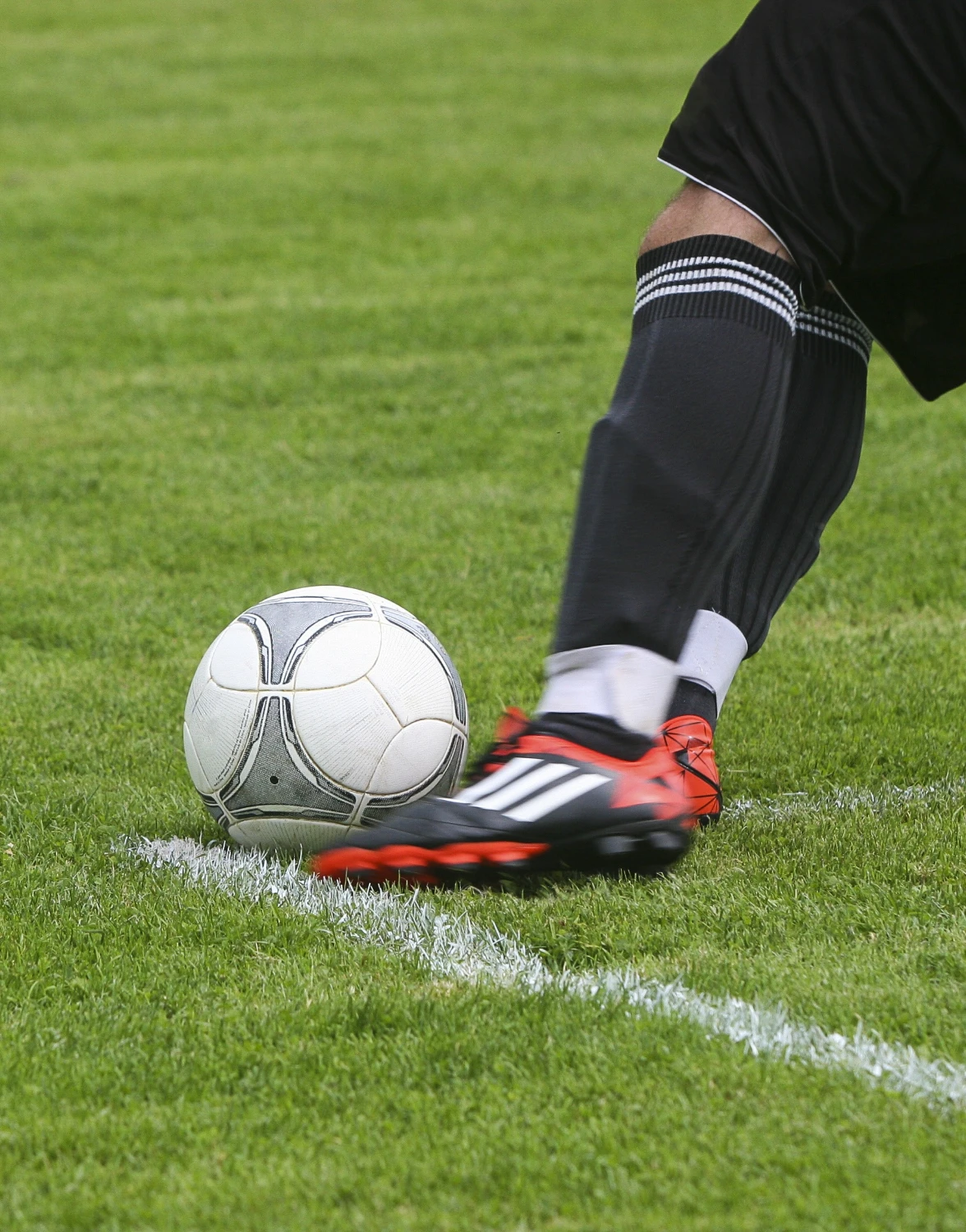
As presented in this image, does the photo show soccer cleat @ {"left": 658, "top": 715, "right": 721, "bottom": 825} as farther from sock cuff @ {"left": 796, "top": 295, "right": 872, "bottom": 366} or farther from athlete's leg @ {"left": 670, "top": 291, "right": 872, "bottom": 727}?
sock cuff @ {"left": 796, "top": 295, "right": 872, "bottom": 366}

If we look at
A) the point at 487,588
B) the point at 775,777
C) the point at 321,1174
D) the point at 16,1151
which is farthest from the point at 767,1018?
the point at 487,588

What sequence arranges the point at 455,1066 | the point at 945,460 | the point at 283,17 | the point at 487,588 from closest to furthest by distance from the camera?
the point at 455,1066 < the point at 487,588 < the point at 945,460 < the point at 283,17

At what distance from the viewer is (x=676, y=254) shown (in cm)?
248

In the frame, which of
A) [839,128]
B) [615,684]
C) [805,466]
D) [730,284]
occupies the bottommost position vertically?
[615,684]

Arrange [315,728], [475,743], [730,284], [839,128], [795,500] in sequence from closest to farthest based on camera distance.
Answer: [839,128] → [730,284] → [315,728] → [795,500] → [475,743]

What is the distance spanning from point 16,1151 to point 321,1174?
0.37 meters

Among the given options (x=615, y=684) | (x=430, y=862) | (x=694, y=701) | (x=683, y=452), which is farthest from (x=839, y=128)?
(x=430, y=862)

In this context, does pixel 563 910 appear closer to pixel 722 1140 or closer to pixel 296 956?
pixel 296 956

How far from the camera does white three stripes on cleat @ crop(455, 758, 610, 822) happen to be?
7.64ft

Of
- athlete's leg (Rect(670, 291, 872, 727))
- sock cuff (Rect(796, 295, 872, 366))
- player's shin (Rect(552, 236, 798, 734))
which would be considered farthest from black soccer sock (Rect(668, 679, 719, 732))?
sock cuff (Rect(796, 295, 872, 366))

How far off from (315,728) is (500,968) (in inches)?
26.4

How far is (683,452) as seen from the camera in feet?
7.87

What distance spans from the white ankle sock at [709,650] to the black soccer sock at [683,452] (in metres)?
0.41

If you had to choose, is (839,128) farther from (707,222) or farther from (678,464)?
(678,464)
